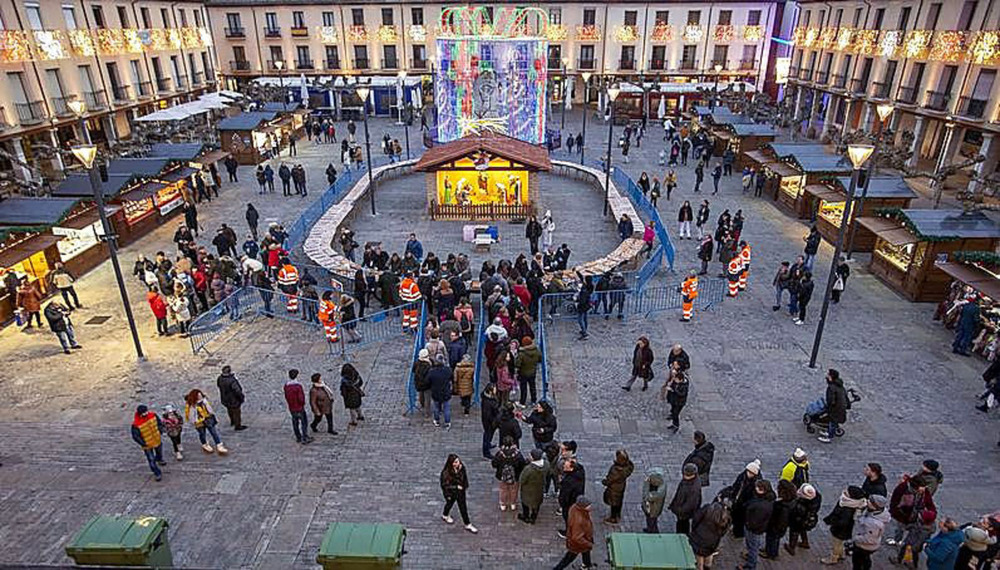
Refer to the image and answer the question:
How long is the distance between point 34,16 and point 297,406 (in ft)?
101

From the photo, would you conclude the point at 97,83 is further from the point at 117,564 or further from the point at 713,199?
the point at 117,564

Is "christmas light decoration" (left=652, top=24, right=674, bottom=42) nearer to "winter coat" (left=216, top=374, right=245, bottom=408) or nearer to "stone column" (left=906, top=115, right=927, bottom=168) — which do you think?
"stone column" (left=906, top=115, right=927, bottom=168)

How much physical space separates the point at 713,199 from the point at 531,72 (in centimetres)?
920

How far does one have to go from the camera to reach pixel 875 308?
1591 cm

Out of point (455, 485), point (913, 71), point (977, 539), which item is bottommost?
point (455, 485)

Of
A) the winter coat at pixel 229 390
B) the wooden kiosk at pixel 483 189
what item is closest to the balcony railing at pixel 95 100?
the wooden kiosk at pixel 483 189

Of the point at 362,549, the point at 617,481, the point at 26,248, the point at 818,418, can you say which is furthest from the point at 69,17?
the point at 818,418

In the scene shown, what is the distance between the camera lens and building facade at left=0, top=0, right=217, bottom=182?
92.9 feet

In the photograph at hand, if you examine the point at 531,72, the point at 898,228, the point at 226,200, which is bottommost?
the point at 226,200

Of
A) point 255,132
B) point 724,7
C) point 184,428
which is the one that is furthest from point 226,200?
point 724,7

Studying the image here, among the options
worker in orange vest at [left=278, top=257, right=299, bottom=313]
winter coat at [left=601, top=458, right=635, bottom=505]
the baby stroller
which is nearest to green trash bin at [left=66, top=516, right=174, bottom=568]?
winter coat at [left=601, top=458, right=635, bottom=505]

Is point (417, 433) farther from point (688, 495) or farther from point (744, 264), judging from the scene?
point (744, 264)

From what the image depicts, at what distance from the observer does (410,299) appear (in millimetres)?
14445

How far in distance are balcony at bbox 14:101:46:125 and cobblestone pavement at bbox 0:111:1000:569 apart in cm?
1877
